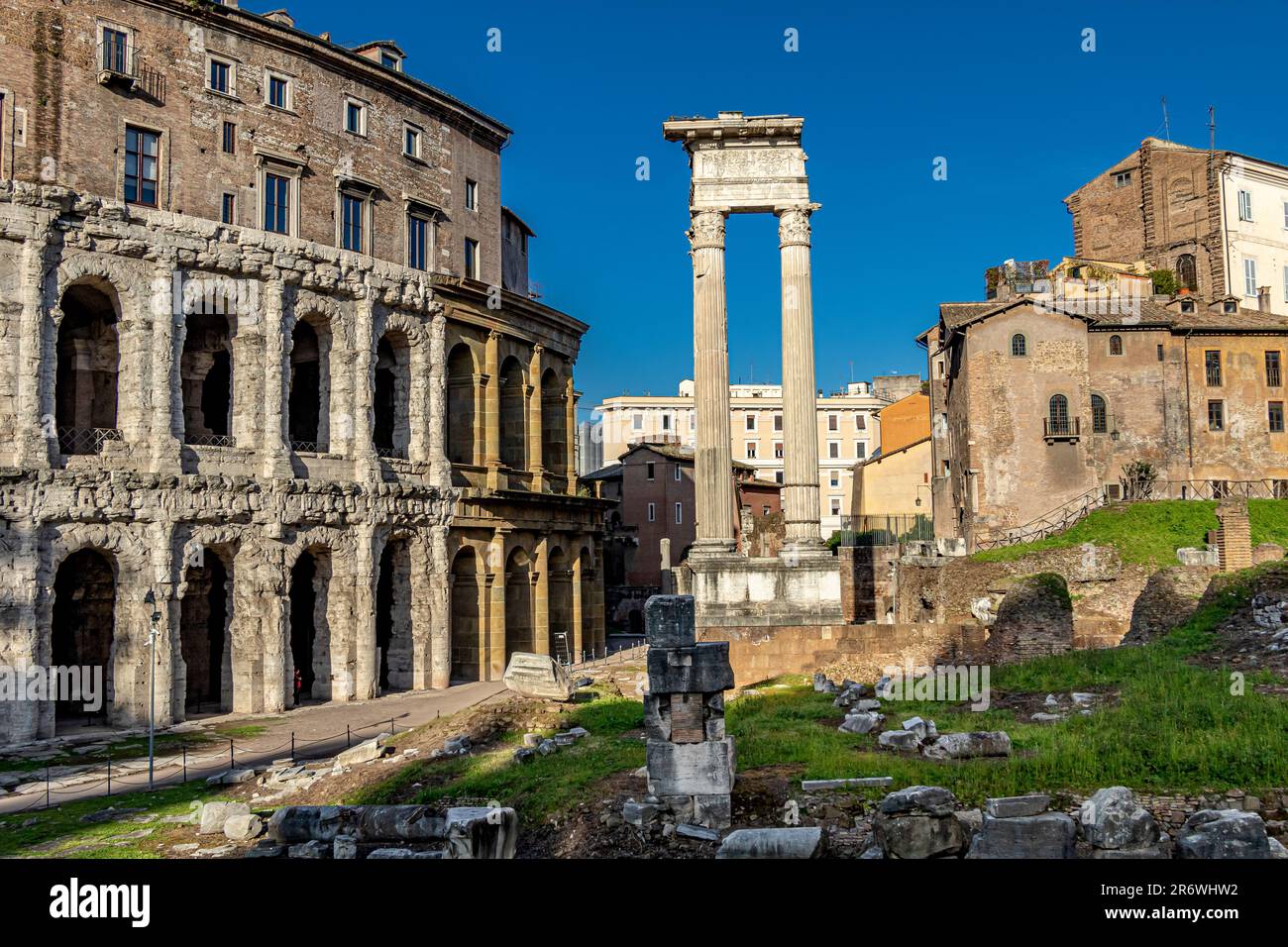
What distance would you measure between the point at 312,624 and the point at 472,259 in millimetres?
14551

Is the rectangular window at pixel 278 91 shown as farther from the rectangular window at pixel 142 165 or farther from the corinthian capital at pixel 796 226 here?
the corinthian capital at pixel 796 226

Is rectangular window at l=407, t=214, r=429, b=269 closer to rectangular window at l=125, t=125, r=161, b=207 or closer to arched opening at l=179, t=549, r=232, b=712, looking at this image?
rectangular window at l=125, t=125, r=161, b=207

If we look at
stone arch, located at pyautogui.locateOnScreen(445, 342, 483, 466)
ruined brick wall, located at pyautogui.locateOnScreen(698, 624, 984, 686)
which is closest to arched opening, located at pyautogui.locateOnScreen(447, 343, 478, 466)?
stone arch, located at pyautogui.locateOnScreen(445, 342, 483, 466)

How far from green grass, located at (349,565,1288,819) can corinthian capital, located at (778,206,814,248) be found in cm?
1165

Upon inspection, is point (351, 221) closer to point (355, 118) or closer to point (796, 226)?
point (355, 118)

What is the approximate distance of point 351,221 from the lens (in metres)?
36.4

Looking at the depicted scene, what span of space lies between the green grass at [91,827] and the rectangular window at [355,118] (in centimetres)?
2331

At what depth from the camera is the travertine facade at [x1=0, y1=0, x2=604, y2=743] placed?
28.8 meters

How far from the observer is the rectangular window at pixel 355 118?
36719 millimetres

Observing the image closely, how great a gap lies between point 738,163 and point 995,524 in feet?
71.0

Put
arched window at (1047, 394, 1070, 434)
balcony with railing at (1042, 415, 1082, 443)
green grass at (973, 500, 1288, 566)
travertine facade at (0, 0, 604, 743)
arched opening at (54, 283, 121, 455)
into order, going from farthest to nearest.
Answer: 1. arched window at (1047, 394, 1070, 434)
2. balcony with railing at (1042, 415, 1082, 443)
3. green grass at (973, 500, 1288, 566)
4. arched opening at (54, 283, 121, 455)
5. travertine facade at (0, 0, 604, 743)

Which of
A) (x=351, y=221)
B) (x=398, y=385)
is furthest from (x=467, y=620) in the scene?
(x=351, y=221)
